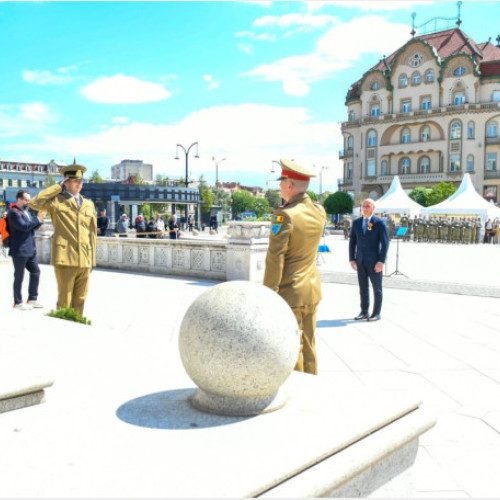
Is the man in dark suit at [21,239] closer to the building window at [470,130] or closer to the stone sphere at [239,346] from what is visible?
the stone sphere at [239,346]

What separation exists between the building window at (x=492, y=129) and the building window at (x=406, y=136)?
353 inches

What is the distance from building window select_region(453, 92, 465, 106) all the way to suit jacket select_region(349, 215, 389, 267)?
59272 millimetres

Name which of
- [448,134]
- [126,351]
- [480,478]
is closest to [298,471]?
[480,478]

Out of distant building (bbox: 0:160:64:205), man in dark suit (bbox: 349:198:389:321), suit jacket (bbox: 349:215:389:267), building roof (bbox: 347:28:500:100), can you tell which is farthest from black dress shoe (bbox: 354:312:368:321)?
distant building (bbox: 0:160:64:205)

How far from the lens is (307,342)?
4363mm

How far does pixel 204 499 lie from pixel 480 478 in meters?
2.04

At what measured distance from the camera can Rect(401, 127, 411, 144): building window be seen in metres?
65.2

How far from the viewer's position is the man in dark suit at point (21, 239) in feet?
25.8

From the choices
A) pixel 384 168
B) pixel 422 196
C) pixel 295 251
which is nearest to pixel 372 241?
pixel 295 251

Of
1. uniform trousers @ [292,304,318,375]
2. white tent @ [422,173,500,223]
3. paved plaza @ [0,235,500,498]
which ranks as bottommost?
paved plaza @ [0,235,500,498]

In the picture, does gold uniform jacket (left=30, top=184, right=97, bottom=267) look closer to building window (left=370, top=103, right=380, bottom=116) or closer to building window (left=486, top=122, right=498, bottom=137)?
building window (left=486, top=122, right=498, bottom=137)

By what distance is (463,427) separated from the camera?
414 centimetres

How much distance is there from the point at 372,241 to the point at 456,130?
5877 centimetres

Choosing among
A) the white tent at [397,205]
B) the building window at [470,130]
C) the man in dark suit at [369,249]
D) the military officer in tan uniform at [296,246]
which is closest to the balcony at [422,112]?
the building window at [470,130]
